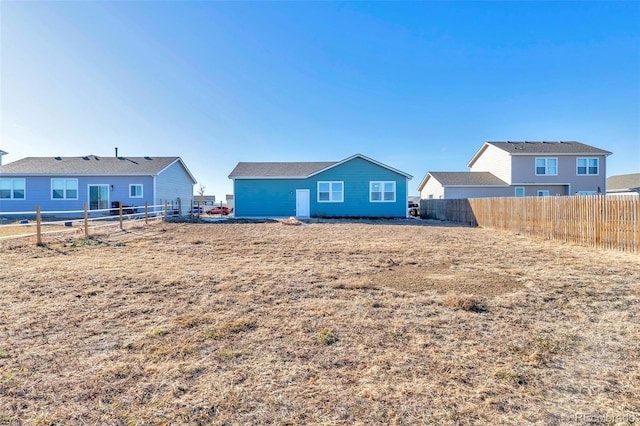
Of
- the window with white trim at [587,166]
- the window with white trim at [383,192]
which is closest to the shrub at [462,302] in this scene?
the window with white trim at [383,192]

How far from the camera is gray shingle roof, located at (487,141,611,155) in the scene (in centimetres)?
2536

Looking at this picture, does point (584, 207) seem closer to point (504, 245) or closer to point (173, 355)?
point (504, 245)

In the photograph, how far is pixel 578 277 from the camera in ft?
18.4

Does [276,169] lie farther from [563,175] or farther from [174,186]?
[563,175]

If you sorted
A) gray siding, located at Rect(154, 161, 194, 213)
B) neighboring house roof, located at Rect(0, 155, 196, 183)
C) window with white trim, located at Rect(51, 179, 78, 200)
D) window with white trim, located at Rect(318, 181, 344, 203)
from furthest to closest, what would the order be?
gray siding, located at Rect(154, 161, 194, 213)
window with white trim, located at Rect(318, 181, 344, 203)
window with white trim, located at Rect(51, 179, 78, 200)
neighboring house roof, located at Rect(0, 155, 196, 183)

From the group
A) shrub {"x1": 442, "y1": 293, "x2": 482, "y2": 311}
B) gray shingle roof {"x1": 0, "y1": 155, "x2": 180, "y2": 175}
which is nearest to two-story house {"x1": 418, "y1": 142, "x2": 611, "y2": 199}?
gray shingle roof {"x1": 0, "y1": 155, "x2": 180, "y2": 175}

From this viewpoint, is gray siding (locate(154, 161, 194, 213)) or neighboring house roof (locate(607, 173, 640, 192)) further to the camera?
neighboring house roof (locate(607, 173, 640, 192))

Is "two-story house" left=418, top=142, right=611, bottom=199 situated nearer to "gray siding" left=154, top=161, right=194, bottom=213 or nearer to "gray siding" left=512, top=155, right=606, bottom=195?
"gray siding" left=512, top=155, right=606, bottom=195

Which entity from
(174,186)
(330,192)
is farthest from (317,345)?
(174,186)

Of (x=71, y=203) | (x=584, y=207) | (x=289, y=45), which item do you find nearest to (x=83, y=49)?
(x=289, y=45)

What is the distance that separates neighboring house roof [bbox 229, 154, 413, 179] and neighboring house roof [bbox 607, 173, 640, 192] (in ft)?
88.8

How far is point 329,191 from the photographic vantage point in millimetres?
21812

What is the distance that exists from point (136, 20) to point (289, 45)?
7355 millimetres

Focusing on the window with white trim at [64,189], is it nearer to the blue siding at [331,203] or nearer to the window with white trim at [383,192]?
the blue siding at [331,203]
